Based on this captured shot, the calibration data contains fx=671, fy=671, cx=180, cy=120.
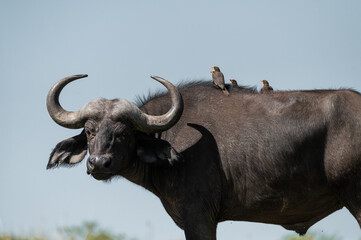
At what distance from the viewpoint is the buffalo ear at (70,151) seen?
11.2 metres

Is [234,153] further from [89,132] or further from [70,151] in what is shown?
[70,151]

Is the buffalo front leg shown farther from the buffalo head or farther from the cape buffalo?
the buffalo head

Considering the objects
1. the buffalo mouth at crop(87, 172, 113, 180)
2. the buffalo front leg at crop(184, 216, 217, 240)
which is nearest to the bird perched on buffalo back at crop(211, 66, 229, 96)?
the buffalo front leg at crop(184, 216, 217, 240)

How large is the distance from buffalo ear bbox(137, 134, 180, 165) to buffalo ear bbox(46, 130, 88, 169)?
1000 mm

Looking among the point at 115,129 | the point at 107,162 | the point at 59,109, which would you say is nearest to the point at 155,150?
the point at 115,129

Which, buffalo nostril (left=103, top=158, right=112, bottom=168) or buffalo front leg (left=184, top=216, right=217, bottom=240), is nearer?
buffalo nostril (left=103, top=158, right=112, bottom=168)

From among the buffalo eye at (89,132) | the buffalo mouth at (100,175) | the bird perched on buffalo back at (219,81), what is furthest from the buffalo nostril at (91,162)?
the bird perched on buffalo back at (219,81)

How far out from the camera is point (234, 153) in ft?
35.3

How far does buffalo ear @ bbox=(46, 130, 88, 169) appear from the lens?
11250 mm

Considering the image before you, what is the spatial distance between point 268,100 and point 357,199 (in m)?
2.16

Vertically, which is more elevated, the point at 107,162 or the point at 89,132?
the point at 89,132

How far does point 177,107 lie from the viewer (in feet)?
34.9

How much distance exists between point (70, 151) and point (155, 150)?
4.99 feet

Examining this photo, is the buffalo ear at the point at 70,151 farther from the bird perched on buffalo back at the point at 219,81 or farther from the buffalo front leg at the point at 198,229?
the bird perched on buffalo back at the point at 219,81
